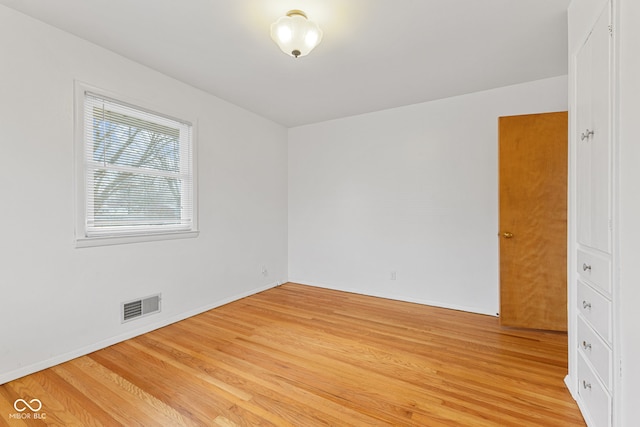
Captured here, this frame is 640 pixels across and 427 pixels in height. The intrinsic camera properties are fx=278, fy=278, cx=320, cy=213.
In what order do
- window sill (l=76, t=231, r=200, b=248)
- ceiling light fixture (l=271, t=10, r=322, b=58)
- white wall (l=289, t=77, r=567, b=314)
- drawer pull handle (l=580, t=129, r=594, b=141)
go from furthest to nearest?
1. white wall (l=289, t=77, r=567, b=314)
2. window sill (l=76, t=231, r=200, b=248)
3. ceiling light fixture (l=271, t=10, r=322, b=58)
4. drawer pull handle (l=580, t=129, r=594, b=141)

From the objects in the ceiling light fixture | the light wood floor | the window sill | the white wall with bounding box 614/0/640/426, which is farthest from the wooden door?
the window sill

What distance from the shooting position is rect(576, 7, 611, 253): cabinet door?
130 cm

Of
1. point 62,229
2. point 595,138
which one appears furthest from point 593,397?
point 62,229

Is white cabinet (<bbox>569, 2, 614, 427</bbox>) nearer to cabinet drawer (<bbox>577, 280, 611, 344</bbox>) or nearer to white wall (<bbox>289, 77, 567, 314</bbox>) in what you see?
cabinet drawer (<bbox>577, 280, 611, 344</bbox>)

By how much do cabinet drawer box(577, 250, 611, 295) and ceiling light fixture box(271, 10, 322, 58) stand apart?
2060mm

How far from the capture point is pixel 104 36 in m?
2.16

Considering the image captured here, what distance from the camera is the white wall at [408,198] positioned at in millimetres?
3084

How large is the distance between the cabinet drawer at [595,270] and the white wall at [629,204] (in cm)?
13

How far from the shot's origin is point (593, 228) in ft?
4.72

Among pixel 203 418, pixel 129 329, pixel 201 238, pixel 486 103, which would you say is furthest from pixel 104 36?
pixel 486 103

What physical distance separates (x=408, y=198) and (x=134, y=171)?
3.02m

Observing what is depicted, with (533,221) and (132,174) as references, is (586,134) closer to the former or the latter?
(533,221)

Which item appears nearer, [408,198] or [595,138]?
[595,138]

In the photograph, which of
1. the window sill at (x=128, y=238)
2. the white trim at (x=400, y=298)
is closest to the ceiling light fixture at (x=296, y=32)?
the window sill at (x=128, y=238)
